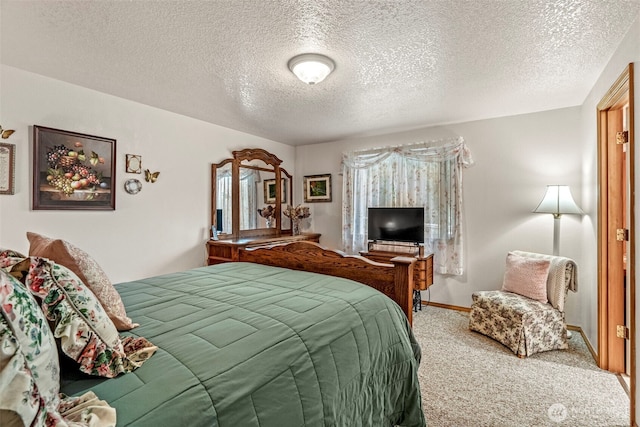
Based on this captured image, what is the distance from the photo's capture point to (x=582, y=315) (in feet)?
10.2

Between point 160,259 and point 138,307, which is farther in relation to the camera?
point 160,259

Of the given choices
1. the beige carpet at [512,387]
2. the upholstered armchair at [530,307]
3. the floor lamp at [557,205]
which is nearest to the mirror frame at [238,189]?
the beige carpet at [512,387]

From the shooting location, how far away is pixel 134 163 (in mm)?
3150

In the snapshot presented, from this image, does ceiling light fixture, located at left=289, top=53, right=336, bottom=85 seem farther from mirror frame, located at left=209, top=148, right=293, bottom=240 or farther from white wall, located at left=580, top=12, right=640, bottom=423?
mirror frame, located at left=209, top=148, right=293, bottom=240

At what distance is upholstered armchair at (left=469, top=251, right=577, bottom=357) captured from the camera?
8.58 feet

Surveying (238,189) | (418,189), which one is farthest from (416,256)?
(238,189)

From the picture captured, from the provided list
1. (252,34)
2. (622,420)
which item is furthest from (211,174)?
(622,420)

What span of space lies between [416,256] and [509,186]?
53.7 inches

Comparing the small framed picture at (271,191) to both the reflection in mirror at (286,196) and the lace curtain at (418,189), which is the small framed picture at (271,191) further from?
the lace curtain at (418,189)

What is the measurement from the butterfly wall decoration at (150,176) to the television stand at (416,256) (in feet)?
8.50

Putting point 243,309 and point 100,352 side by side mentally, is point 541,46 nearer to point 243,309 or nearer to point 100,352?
point 243,309

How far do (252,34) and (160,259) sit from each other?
8.45 ft

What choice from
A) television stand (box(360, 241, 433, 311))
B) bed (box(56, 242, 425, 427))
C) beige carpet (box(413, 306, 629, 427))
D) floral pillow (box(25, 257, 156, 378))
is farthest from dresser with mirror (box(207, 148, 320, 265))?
floral pillow (box(25, 257, 156, 378))

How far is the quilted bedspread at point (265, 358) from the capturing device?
2.77 ft
